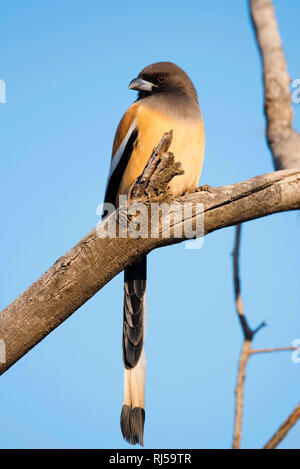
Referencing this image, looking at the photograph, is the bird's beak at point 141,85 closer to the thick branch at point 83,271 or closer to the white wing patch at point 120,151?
the white wing patch at point 120,151

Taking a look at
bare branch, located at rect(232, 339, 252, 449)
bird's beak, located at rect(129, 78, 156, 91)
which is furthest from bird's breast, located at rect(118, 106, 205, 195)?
bare branch, located at rect(232, 339, 252, 449)

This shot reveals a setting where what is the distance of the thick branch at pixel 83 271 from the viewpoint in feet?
11.1

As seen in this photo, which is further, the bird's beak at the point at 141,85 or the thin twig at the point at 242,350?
the bird's beak at the point at 141,85

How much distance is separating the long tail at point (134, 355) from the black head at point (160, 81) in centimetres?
182

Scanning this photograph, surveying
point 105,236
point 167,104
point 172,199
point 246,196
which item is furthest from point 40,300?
point 167,104

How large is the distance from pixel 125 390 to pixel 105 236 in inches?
53.7

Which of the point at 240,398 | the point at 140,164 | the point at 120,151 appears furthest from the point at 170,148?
the point at 240,398

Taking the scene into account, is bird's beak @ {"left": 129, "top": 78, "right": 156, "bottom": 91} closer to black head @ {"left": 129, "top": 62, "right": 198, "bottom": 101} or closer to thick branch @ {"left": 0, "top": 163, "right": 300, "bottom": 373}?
black head @ {"left": 129, "top": 62, "right": 198, "bottom": 101}

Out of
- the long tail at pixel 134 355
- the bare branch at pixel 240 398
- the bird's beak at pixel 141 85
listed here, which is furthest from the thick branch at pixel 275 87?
the bare branch at pixel 240 398

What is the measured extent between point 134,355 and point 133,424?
539mm

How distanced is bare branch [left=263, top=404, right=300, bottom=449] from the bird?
4.17 feet

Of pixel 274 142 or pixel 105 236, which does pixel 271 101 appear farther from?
pixel 105 236

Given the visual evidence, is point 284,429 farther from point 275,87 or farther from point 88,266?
point 275,87

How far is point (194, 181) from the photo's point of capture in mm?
4715
